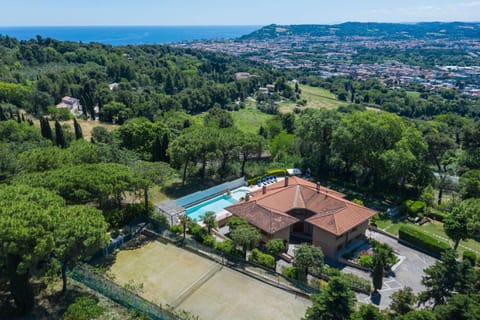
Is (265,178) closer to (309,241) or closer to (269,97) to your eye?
(309,241)

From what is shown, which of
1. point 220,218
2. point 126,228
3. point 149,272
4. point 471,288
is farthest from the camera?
point 220,218

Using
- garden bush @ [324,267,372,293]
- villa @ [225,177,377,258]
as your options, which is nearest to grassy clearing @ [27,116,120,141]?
villa @ [225,177,377,258]

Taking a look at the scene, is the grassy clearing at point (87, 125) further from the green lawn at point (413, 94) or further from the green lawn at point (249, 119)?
the green lawn at point (413, 94)

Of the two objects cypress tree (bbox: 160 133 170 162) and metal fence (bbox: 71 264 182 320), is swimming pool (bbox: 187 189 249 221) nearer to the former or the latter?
metal fence (bbox: 71 264 182 320)

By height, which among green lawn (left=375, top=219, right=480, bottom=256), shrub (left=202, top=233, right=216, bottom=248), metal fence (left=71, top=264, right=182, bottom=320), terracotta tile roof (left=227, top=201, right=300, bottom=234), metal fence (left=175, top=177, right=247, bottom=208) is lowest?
green lawn (left=375, top=219, right=480, bottom=256)

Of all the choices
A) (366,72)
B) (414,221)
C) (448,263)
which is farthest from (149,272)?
(366,72)

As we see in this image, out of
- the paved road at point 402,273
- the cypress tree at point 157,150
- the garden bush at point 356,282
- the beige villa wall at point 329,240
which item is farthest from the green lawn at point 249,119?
the garden bush at point 356,282
